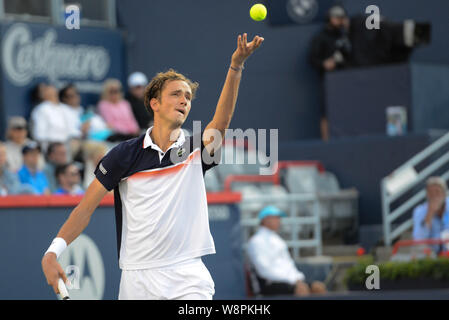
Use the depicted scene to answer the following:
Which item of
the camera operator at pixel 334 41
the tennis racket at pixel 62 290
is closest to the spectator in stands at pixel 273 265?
the camera operator at pixel 334 41

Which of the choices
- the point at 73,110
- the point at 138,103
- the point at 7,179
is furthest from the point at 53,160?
the point at 138,103

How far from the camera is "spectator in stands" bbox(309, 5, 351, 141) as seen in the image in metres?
13.7

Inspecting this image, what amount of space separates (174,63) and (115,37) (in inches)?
43.3

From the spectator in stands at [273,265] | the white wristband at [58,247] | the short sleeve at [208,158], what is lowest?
the spectator in stands at [273,265]

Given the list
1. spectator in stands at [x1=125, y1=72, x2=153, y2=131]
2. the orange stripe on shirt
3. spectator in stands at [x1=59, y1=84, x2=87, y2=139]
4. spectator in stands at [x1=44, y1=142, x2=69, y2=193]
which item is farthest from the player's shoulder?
spectator in stands at [x1=125, y1=72, x2=153, y2=131]

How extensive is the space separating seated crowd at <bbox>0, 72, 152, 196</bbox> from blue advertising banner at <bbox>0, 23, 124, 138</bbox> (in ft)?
0.93

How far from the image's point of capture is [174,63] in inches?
608

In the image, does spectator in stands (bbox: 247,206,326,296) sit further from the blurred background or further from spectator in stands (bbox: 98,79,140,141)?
spectator in stands (bbox: 98,79,140,141)

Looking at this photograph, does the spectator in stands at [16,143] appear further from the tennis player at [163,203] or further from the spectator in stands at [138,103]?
the tennis player at [163,203]

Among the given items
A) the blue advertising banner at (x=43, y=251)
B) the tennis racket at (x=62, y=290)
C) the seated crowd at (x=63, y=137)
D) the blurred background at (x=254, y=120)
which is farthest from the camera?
the seated crowd at (x=63, y=137)

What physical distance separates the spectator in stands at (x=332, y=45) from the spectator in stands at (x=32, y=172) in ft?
17.4

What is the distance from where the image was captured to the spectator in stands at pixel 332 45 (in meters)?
13.7

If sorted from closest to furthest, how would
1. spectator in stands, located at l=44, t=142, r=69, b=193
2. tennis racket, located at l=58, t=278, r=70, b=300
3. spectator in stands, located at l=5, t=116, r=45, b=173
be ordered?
tennis racket, located at l=58, t=278, r=70, b=300 → spectator in stands, located at l=44, t=142, r=69, b=193 → spectator in stands, located at l=5, t=116, r=45, b=173

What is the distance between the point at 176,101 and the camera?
4.78 meters
